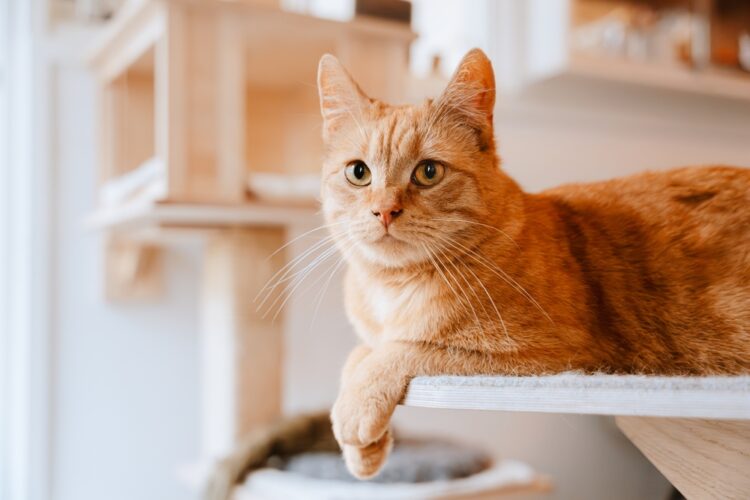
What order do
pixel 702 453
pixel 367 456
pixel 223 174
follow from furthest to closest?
pixel 223 174 < pixel 367 456 < pixel 702 453

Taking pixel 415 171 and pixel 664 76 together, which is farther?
pixel 664 76

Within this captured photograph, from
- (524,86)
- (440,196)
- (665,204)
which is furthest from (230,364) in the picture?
(524,86)

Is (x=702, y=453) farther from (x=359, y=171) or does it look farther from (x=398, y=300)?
(x=359, y=171)

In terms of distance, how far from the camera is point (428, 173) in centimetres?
91

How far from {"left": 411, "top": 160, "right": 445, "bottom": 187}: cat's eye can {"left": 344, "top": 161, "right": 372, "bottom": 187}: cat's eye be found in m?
0.06

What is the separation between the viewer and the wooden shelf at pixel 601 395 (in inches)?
22.7

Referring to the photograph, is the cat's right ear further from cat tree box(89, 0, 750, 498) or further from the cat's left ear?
cat tree box(89, 0, 750, 498)

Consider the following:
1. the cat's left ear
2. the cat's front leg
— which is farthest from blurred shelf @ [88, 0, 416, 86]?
the cat's front leg

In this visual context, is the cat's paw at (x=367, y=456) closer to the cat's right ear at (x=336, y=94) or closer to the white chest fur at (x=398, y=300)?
the white chest fur at (x=398, y=300)

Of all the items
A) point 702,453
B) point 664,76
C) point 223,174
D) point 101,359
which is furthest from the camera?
point 664,76

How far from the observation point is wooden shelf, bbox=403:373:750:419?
1.90 feet

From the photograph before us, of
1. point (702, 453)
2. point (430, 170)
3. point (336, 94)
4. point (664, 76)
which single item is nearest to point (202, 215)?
point (336, 94)

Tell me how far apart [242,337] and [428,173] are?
86 centimetres

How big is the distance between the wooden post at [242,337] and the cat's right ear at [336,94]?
2.29 feet
